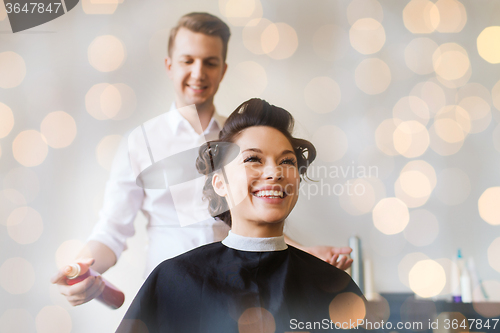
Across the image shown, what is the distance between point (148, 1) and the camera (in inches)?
44.1

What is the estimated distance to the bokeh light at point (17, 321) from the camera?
105cm

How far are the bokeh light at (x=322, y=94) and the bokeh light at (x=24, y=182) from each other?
837 millimetres

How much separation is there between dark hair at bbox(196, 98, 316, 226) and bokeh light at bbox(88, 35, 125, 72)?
0.37 m

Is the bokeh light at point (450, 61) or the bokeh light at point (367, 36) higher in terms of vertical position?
the bokeh light at point (367, 36)

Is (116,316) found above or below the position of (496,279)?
above

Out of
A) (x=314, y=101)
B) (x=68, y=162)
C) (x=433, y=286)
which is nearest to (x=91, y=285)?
(x=68, y=162)

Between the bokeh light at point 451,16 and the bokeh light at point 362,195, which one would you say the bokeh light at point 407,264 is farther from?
the bokeh light at point 451,16

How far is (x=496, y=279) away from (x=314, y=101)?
75cm

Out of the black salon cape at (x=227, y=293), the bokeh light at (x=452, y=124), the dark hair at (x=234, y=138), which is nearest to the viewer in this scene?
the black salon cape at (x=227, y=293)

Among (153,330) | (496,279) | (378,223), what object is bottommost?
(496,279)

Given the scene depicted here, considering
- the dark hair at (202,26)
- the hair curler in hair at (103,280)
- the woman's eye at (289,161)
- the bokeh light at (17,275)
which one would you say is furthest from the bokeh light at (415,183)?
the bokeh light at (17,275)

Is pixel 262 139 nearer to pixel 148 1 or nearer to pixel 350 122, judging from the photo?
pixel 350 122

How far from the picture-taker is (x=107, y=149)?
1.09m

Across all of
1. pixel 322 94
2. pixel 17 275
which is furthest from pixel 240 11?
pixel 17 275
